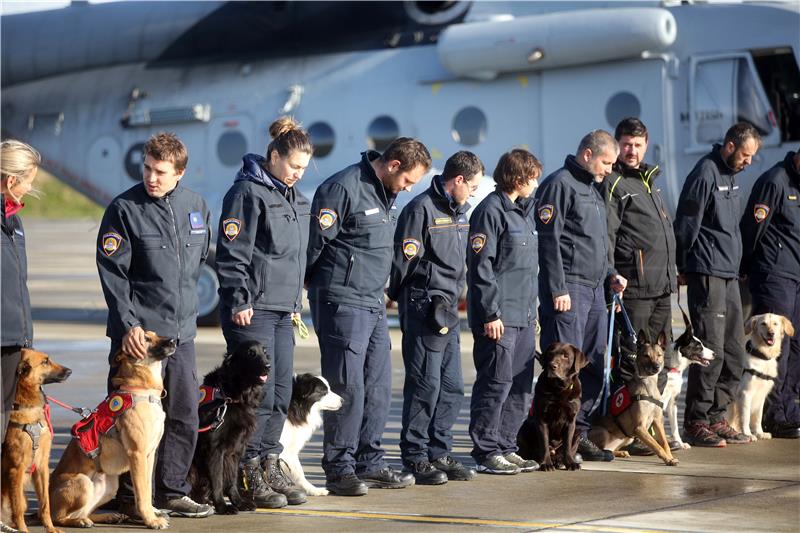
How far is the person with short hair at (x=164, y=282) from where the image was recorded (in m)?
6.07

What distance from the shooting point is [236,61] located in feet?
53.2

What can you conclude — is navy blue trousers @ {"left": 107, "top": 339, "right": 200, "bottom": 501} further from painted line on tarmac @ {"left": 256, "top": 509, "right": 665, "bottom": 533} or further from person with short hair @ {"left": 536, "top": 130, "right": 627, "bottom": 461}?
person with short hair @ {"left": 536, "top": 130, "right": 627, "bottom": 461}

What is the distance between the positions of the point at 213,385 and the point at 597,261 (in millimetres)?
2887

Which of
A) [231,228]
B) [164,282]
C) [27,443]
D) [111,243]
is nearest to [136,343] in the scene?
[164,282]

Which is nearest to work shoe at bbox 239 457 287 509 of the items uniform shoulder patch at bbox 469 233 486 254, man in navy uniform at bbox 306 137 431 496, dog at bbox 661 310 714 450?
man in navy uniform at bbox 306 137 431 496

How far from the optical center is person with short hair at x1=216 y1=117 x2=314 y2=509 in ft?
21.4

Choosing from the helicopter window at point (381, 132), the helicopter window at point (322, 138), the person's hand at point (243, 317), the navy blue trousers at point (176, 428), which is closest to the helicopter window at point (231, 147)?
the helicopter window at point (322, 138)

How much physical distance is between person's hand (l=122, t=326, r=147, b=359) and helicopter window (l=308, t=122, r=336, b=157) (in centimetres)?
986

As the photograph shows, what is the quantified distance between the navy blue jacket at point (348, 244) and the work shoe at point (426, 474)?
100cm

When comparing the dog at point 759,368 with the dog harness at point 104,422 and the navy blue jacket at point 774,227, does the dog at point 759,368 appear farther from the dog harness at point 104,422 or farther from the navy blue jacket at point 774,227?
the dog harness at point 104,422

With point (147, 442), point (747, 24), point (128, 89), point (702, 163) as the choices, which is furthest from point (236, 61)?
point (147, 442)

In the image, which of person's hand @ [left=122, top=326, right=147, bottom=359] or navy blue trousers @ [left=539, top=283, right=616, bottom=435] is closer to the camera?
person's hand @ [left=122, top=326, right=147, bottom=359]

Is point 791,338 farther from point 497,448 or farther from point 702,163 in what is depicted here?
point 497,448

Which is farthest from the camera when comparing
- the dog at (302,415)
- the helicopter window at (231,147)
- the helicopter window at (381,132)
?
the helicopter window at (231,147)
